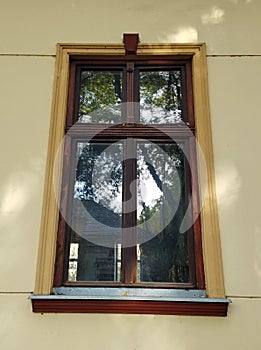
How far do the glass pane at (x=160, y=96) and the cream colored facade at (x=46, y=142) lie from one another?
0.28 metres

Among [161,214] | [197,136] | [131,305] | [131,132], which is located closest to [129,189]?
[161,214]

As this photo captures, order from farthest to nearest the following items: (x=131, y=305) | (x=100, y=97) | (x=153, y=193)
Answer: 1. (x=100, y=97)
2. (x=153, y=193)
3. (x=131, y=305)

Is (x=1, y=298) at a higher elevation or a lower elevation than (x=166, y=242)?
lower

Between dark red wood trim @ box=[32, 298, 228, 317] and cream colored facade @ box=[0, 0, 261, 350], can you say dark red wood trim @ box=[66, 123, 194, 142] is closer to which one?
cream colored facade @ box=[0, 0, 261, 350]

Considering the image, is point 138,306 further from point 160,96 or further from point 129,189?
point 160,96

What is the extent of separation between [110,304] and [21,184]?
0.99 meters

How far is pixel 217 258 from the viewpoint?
2.45 metres

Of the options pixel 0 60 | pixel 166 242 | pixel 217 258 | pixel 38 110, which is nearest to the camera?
pixel 217 258

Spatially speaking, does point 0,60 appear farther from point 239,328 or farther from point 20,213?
point 239,328

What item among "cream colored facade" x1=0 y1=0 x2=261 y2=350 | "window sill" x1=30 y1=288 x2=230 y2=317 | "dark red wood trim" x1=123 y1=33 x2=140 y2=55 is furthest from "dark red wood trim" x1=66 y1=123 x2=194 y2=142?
"window sill" x1=30 y1=288 x2=230 y2=317

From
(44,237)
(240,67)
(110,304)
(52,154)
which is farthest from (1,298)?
(240,67)

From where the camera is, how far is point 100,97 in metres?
3.11

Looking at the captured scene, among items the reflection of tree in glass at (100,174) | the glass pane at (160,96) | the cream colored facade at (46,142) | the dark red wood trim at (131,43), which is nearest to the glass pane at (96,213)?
the reflection of tree in glass at (100,174)

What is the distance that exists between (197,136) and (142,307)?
4.08 ft
